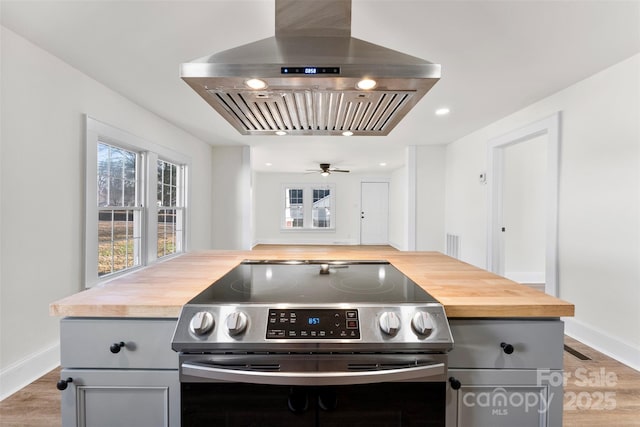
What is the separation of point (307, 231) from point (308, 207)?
2.42 feet

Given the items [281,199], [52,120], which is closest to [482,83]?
[52,120]

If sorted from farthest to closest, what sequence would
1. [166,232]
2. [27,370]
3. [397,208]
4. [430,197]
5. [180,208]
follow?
[397,208] < [430,197] < [180,208] < [166,232] < [27,370]

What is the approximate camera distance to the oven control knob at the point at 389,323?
87 centimetres

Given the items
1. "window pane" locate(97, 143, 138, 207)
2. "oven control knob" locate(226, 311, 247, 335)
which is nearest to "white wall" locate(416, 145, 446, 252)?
"window pane" locate(97, 143, 138, 207)

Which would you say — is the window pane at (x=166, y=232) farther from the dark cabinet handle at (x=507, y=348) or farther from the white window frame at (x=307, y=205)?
the white window frame at (x=307, y=205)

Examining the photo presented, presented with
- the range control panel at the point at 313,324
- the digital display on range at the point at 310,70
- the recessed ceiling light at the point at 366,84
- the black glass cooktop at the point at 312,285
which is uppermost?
the digital display on range at the point at 310,70

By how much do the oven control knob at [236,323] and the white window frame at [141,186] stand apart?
2.25 metres

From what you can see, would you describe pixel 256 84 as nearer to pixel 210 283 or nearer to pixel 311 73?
pixel 311 73

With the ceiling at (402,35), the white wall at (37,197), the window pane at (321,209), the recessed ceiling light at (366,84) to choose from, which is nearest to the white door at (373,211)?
the window pane at (321,209)

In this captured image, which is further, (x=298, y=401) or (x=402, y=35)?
(x=402, y=35)

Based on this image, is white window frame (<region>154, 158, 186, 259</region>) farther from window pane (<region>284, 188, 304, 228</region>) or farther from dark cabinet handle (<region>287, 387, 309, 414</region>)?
window pane (<region>284, 188, 304, 228</region>)

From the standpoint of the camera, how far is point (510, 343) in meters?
0.97

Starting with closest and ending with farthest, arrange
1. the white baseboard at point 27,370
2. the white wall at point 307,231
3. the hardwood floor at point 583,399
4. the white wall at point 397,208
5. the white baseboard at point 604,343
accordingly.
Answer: the hardwood floor at point 583,399, the white baseboard at point 27,370, the white baseboard at point 604,343, the white wall at point 397,208, the white wall at point 307,231

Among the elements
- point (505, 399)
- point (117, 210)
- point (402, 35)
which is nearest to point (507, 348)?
point (505, 399)
